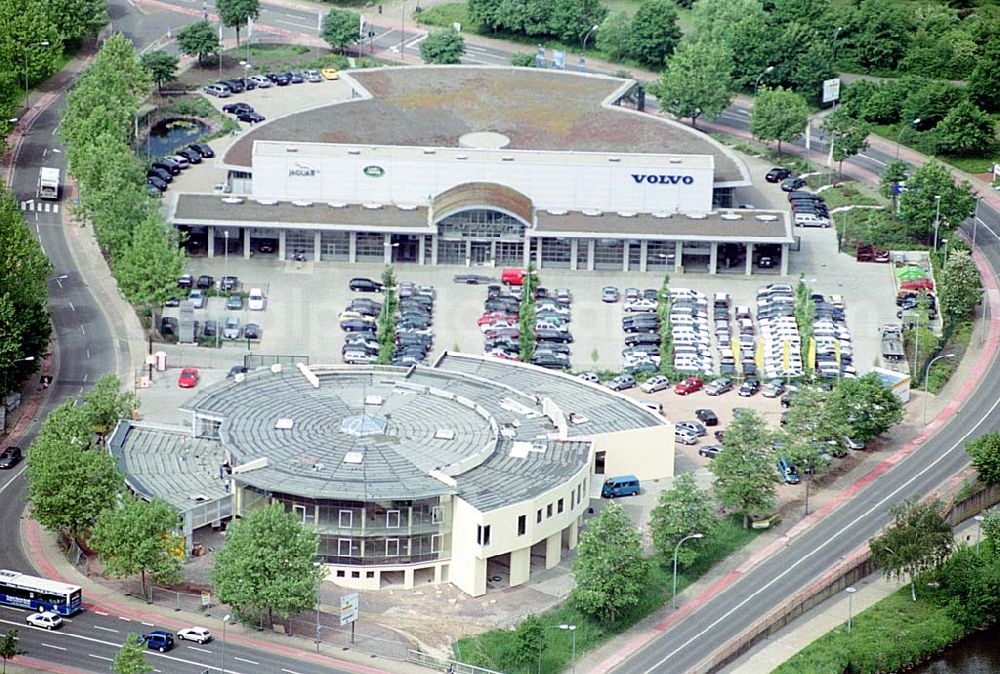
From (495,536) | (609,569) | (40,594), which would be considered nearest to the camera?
(40,594)

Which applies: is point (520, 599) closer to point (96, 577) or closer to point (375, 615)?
point (375, 615)

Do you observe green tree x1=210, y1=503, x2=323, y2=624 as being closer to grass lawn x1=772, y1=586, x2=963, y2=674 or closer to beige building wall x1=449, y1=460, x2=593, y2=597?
beige building wall x1=449, y1=460, x2=593, y2=597

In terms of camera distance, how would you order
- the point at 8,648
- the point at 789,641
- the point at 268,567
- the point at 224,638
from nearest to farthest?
the point at 8,648 < the point at 268,567 < the point at 224,638 < the point at 789,641

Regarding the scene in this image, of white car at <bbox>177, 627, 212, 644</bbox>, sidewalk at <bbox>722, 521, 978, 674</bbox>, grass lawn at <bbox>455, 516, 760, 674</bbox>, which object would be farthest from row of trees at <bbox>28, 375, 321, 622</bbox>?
sidewalk at <bbox>722, 521, 978, 674</bbox>

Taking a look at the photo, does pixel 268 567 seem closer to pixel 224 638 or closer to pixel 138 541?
pixel 224 638

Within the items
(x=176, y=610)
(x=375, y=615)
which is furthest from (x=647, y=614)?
(x=176, y=610)

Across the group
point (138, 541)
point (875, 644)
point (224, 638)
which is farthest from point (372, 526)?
point (875, 644)
